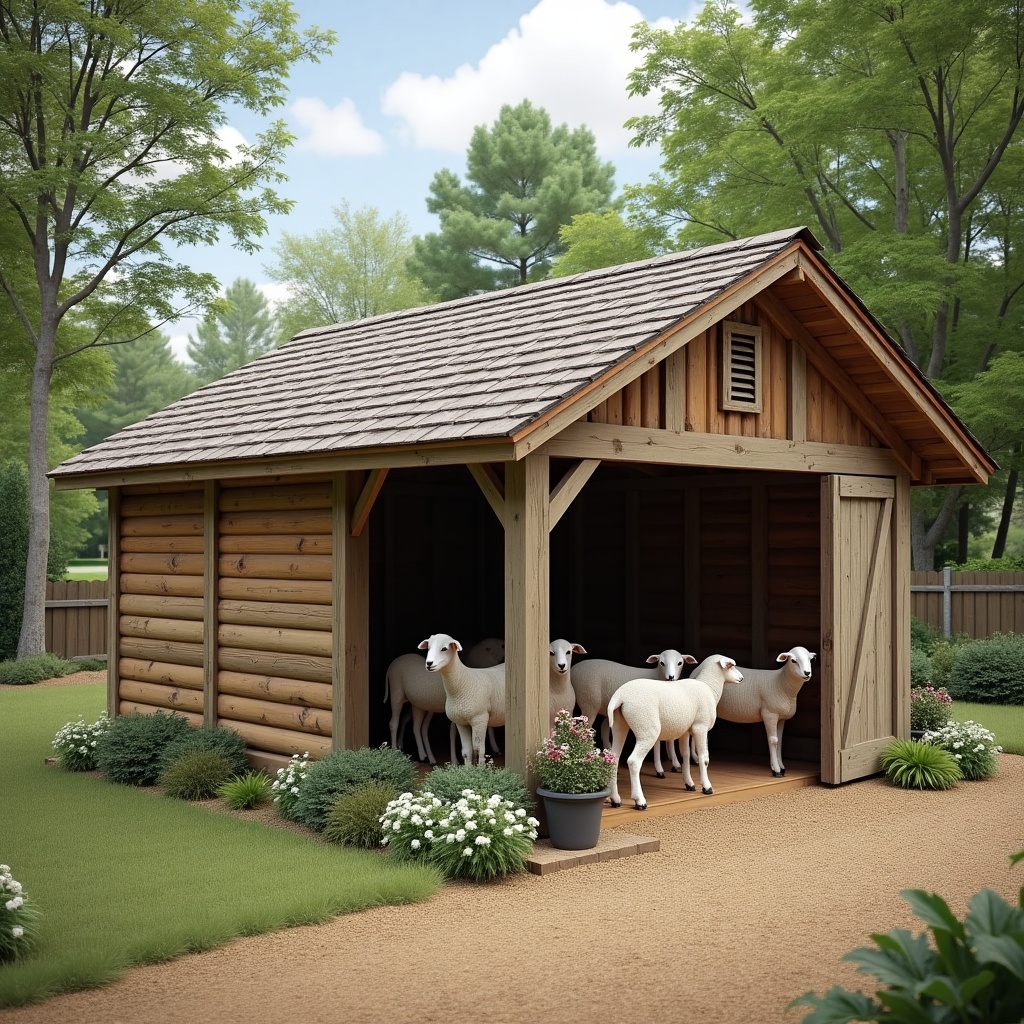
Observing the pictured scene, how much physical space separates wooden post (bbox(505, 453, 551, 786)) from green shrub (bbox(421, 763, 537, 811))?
15 cm

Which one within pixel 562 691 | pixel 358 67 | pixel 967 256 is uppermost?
pixel 358 67

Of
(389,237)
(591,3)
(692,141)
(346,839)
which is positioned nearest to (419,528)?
(346,839)

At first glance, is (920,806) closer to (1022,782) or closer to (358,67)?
(1022,782)

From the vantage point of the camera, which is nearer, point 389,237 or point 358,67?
point 358,67

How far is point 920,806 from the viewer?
10.7 metres

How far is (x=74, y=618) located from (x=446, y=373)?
1524cm

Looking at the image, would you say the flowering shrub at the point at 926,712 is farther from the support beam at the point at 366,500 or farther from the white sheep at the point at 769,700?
the support beam at the point at 366,500

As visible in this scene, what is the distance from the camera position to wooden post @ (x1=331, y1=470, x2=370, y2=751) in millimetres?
10406

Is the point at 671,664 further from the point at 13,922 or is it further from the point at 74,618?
the point at 74,618

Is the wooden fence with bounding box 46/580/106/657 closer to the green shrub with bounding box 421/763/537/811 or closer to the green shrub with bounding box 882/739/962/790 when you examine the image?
the green shrub with bounding box 421/763/537/811

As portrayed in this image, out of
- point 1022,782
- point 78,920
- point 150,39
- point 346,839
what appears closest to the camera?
point 78,920

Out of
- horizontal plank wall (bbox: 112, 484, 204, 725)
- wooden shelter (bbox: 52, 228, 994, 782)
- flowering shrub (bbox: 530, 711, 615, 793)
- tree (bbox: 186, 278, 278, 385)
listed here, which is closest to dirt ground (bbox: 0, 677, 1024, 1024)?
flowering shrub (bbox: 530, 711, 615, 793)

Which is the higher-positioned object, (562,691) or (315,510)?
(315,510)

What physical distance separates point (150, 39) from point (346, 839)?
19.4 metres
